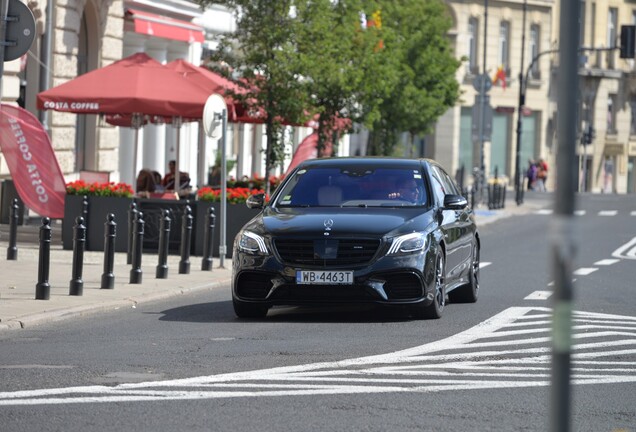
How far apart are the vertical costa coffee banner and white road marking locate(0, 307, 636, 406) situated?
12516mm

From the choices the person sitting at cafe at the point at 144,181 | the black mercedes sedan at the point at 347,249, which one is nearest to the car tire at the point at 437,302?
the black mercedes sedan at the point at 347,249

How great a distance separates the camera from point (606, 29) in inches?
3565

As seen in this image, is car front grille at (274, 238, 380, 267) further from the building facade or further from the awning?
the awning

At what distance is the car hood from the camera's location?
1443 cm

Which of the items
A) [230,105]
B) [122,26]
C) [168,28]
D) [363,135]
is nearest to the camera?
[230,105]

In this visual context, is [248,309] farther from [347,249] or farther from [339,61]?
[339,61]

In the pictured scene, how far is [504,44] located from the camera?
8306cm

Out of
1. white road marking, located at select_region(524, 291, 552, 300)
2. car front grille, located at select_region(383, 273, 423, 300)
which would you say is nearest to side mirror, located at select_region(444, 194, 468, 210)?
car front grille, located at select_region(383, 273, 423, 300)

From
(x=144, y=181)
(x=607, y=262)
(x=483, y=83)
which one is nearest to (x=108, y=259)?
(x=144, y=181)

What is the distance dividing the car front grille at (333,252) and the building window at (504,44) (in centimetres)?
6915

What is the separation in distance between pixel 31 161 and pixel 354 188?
10.5m

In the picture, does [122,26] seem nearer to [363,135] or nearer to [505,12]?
[363,135]

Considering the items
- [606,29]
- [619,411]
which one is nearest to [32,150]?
[619,411]

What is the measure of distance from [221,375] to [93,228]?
1470 cm
